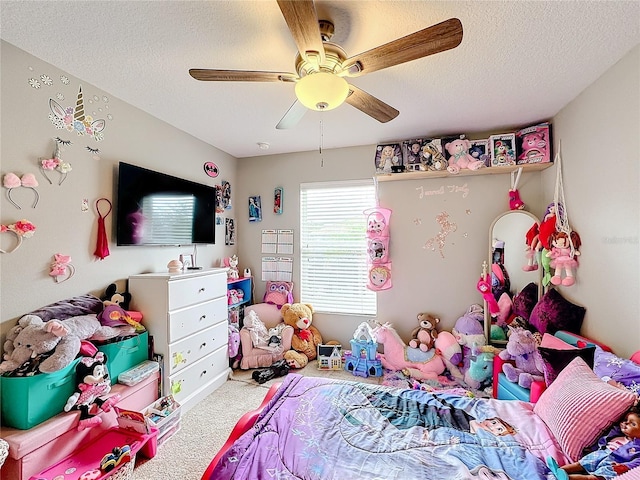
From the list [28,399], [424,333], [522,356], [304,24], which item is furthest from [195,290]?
[522,356]

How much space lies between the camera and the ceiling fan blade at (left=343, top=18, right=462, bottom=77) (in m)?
1.12

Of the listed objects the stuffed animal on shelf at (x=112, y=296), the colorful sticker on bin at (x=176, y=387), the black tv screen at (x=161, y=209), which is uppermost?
the black tv screen at (x=161, y=209)

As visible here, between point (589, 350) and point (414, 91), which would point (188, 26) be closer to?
point (414, 91)

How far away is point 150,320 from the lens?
Result: 2.26 meters

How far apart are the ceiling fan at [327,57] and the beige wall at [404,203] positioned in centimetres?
121

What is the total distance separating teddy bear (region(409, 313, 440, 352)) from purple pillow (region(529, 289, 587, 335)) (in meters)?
0.87

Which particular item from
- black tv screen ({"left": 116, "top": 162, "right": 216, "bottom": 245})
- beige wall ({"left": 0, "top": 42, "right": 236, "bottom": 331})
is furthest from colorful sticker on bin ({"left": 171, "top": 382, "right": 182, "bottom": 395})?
black tv screen ({"left": 116, "top": 162, "right": 216, "bottom": 245})

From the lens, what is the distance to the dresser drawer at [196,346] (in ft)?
7.51

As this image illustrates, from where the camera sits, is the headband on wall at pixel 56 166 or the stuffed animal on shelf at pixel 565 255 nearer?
the headband on wall at pixel 56 166

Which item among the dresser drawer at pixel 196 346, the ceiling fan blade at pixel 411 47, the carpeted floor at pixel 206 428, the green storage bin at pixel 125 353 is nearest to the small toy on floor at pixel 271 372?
the carpeted floor at pixel 206 428

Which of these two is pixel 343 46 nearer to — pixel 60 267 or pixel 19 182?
pixel 19 182

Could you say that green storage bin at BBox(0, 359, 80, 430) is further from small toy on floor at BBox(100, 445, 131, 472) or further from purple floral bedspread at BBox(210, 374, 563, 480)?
purple floral bedspread at BBox(210, 374, 563, 480)

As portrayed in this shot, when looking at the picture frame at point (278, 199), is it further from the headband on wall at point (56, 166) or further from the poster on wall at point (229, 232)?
→ the headband on wall at point (56, 166)

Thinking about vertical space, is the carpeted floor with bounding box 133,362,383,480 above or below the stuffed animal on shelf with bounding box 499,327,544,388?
below
